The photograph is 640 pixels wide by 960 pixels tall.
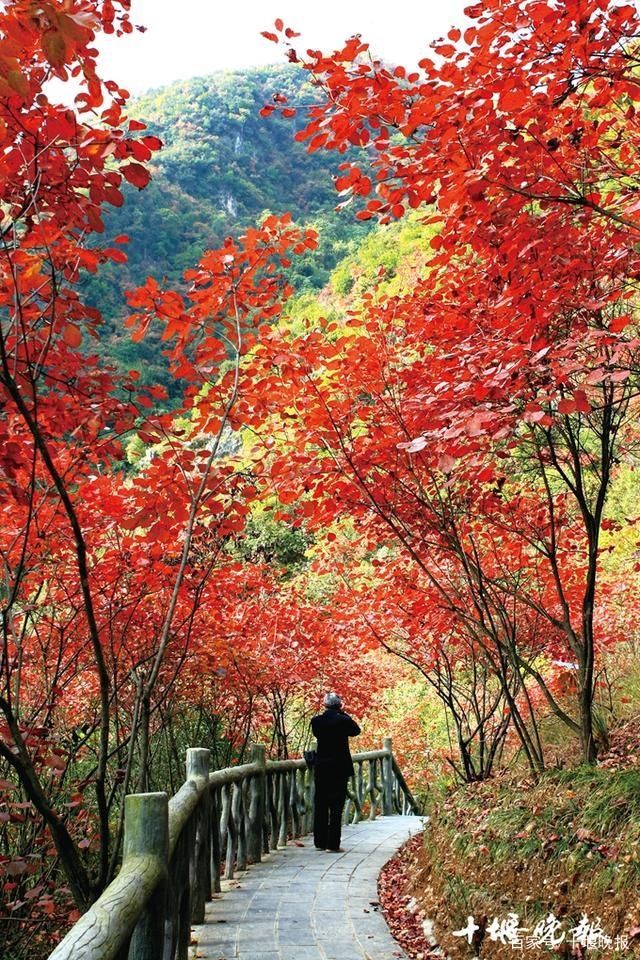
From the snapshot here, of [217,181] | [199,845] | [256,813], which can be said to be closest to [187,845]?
[199,845]

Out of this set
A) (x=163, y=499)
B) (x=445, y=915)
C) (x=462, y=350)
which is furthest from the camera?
(x=445, y=915)

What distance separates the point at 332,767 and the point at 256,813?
36.9 inches

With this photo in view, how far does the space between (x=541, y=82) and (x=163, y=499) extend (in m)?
2.68

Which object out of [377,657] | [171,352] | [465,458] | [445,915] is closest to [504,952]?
[445,915]

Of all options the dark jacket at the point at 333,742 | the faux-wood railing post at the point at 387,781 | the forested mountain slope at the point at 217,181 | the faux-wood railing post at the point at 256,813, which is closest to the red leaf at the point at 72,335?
the faux-wood railing post at the point at 256,813

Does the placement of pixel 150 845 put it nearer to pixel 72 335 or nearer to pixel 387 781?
pixel 72 335

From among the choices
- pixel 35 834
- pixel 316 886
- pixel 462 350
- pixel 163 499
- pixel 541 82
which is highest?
pixel 541 82

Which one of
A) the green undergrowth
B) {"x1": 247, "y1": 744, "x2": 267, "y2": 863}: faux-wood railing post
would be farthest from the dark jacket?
the green undergrowth

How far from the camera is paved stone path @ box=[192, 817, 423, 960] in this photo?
438cm

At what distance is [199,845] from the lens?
486cm

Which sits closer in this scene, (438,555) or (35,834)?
(35,834)

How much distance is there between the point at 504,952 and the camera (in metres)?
3.69

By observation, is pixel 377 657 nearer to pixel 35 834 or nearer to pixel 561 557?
pixel 561 557

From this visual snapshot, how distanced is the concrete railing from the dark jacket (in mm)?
563
